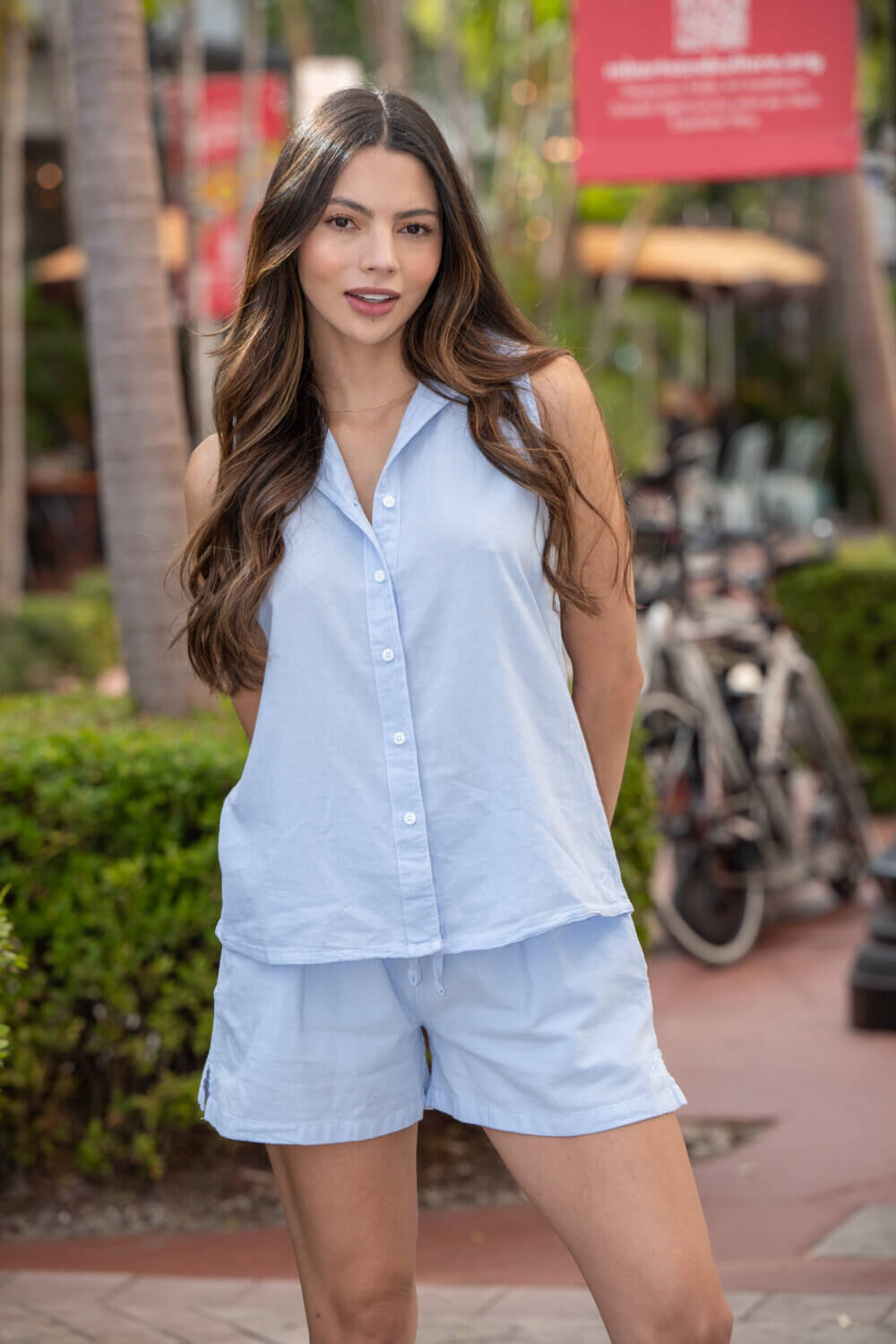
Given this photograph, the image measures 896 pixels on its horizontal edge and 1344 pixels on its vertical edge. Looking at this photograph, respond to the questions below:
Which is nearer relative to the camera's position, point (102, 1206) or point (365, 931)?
point (365, 931)

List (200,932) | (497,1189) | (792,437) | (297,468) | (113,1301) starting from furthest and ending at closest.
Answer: (792,437) < (497,1189) < (200,932) < (113,1301) < (297,468)

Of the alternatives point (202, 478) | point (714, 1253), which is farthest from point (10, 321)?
point (202, 478)

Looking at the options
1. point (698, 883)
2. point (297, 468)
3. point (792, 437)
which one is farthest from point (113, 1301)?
point (792, 437)

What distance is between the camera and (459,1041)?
6.89 ft

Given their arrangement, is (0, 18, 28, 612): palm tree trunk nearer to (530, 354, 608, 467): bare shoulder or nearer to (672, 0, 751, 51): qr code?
(672, 0, 751, 51): qr code

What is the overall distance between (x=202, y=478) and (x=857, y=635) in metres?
5.81

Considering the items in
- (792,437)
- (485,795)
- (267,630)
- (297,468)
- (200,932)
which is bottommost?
(792,437)

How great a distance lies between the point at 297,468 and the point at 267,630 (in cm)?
21

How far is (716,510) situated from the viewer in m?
7.50

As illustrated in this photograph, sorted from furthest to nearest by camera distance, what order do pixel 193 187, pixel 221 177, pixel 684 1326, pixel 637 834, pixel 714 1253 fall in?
pixel 221 177 → pixel 193 187 → pixel 637 834 → pixel 714 1253 → pixel 684 1326

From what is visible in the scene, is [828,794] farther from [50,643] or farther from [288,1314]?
[50,643]

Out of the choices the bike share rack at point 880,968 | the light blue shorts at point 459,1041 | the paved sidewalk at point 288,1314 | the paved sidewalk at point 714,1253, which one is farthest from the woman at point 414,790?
the bike share rack at point 880,968

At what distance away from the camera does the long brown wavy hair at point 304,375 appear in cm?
216

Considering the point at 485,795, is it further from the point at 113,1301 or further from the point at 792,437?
the point at 792,437
